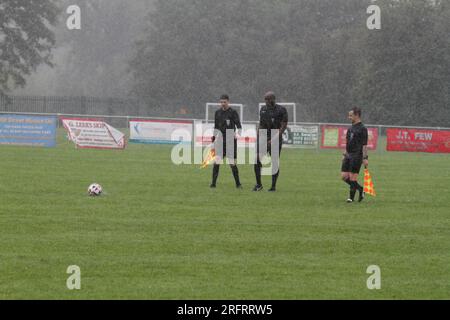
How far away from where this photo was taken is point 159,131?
1510 inches

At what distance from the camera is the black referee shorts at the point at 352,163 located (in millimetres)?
18062

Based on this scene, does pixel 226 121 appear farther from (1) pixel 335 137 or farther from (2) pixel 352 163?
(1) pixel 335 137

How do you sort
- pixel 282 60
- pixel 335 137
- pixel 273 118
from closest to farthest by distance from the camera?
1. pixel 273 118
2. pixel 335 137
3. pixel 282 60

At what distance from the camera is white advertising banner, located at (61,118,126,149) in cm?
3578

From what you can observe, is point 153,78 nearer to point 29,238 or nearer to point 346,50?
point 346,50

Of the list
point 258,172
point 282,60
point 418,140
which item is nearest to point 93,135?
point 418,140

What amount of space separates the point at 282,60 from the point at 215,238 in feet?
192

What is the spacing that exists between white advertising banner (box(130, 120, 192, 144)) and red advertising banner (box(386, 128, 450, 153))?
349 inches

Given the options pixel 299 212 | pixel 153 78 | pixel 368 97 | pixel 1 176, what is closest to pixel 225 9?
pixel 153 78

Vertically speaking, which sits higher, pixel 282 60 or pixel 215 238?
pixel 282 60

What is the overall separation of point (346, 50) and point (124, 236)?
53337mm

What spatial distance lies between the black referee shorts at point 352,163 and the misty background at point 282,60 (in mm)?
39620

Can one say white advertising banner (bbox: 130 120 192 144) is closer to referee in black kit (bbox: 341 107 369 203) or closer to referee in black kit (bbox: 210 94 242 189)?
referee in black kit (bbox: 210 94 242 189)

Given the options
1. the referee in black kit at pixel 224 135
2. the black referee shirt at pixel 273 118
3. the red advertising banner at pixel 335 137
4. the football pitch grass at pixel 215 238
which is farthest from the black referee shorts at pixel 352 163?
the red advertising banner at pixel 335 137
